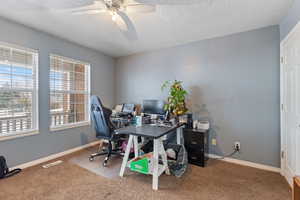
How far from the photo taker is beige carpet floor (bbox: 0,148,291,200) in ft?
5.79

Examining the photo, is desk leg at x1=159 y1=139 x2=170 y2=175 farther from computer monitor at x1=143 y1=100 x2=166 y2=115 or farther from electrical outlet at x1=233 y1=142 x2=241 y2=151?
electrical outlet at x1=233 y1=142 x2=241 y2=151

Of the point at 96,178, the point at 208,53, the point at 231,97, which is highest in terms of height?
the point at 208,53

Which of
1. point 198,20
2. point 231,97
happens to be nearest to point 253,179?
point 231,97

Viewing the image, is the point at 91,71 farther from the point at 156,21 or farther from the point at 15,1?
the point at 156,21

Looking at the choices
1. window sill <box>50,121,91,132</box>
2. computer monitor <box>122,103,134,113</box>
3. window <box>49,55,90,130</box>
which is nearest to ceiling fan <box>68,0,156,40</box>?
window <box>49,55,90,130</box>

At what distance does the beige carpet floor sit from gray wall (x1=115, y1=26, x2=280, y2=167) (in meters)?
0.50

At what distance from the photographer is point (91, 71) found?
3.62 metres

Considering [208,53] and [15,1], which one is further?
[208,53]

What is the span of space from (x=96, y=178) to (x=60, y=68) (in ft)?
7.75

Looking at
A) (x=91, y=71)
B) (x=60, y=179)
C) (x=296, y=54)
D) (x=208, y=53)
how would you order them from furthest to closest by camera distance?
1. (x=91, y=71)
2. (x=208, y=53)
3. (x=60, y=179)
4. (x=296, y=54)

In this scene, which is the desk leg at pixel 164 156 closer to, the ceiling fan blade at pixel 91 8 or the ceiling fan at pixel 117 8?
the ceiling fan at pixel 117 8

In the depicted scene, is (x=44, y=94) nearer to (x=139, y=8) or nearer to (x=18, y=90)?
(x=18, y=90)

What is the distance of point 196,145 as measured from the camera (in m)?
2.58

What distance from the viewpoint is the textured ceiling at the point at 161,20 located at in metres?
1.88
